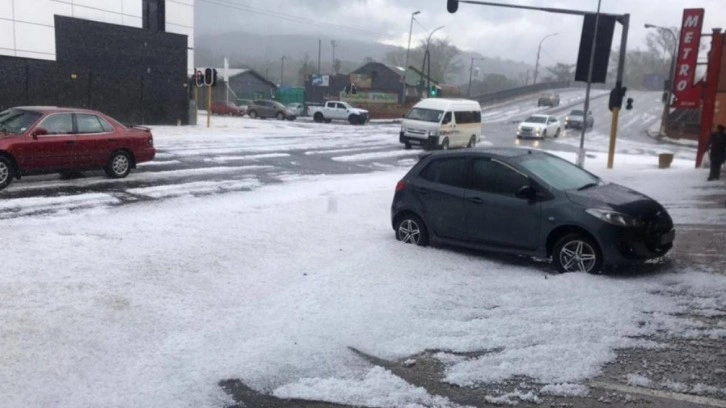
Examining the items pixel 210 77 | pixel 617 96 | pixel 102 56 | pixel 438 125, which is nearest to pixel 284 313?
pixel 617 96

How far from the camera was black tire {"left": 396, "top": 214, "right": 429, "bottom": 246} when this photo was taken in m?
9.09

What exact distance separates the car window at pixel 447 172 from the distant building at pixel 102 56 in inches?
1009

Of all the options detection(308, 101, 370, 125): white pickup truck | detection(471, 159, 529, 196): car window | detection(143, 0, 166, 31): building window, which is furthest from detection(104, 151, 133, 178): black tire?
detection(308, 101, 370, 125): white pickup truck

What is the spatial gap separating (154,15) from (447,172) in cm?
3131

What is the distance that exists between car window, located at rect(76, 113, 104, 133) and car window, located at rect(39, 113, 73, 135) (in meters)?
0.20

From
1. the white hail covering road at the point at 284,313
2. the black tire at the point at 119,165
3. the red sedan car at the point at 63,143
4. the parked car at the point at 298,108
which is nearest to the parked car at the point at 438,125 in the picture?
the red sedan car at the point at 63,143

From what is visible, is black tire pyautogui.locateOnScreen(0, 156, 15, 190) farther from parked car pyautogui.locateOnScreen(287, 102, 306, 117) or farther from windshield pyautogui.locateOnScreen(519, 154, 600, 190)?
parked car pyautogui.locateOnScreen(287, 102, 306, 117)

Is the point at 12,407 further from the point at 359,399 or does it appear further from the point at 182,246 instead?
the point at 182,246

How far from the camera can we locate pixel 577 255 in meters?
7.62

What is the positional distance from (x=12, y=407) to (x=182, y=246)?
458 cm

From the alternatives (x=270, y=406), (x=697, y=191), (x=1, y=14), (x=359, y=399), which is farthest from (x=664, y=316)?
(x=1, y=14)

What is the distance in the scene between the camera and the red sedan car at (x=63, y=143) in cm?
1292

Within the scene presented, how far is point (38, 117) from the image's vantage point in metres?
13.4

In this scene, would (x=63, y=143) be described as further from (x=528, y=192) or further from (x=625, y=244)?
(x=625, y=244)
